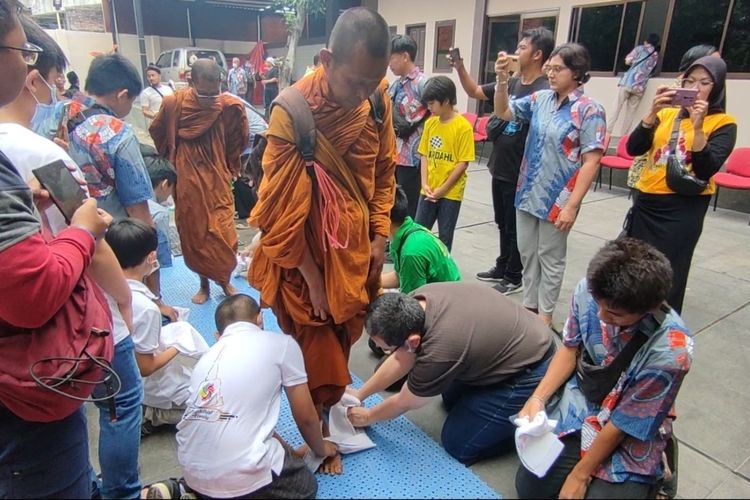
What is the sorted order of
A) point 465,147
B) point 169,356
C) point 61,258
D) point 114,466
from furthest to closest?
point 465,147 < point 169,356 < point 114,466 < point 61,258

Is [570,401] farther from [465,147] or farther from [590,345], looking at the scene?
[465,147]

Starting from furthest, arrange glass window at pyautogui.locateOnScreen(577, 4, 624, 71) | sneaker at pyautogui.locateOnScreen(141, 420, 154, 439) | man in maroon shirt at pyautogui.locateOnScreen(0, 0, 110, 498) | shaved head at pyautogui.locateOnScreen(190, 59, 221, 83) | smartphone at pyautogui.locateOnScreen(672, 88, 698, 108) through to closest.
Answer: glass window at pyautogui.locateOnScreen(577, 4, 624, 71), shaved head at pyautogui.locateOnScreen(190, 59, 221, 83), smartphone at pyautogui.locateOnScreen(672, 88, 698, 108), sneaker at pyautogui.locateOnScreen(141, 420, 154, 439), man in maroon shirt at pyautogui.locateOnScreen(0, 0, 110, 498)

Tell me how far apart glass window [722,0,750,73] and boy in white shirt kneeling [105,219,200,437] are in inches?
290

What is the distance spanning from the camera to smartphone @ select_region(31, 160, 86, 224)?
1167mm

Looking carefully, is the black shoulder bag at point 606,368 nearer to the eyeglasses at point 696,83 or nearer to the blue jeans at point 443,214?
the eyeglasses at point 696,83

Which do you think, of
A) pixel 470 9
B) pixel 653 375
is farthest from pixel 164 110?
pixel 470 9

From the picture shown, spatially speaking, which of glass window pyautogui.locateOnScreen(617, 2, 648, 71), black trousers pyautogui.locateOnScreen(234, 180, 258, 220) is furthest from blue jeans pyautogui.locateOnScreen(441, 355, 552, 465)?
glass window pyautogui.locateOnScreen(617, 2, 648, 71)

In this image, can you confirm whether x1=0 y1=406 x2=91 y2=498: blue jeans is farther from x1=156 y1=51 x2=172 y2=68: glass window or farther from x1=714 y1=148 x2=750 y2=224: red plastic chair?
x1=156 y1=51 x2=172 y2=68: glass window

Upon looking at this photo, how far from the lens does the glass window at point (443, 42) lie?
10.0 meters

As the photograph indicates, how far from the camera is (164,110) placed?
3035 mm

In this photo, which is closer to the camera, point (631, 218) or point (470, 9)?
point (631, 218)

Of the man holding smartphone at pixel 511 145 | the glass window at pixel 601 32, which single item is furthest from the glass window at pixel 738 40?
the man holding smartphone at pixel 511 145

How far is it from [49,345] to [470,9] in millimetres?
10106

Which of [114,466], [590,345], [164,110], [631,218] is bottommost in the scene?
[114,466]
